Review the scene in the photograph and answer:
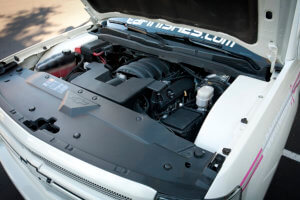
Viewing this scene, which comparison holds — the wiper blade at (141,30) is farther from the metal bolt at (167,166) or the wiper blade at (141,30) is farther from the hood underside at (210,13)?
the metal bolt at (167,166)

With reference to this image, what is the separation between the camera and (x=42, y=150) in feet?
4.96

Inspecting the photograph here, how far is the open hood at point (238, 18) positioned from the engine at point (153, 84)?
34 cm

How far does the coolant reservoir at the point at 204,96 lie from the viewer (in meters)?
1.81

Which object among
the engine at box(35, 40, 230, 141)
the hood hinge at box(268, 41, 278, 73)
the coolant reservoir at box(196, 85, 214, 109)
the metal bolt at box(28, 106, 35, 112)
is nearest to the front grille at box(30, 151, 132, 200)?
the metal bolt at box(28, 106, 35, 112)

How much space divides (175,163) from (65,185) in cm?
63

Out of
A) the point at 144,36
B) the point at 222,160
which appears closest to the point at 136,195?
the point at 222,160

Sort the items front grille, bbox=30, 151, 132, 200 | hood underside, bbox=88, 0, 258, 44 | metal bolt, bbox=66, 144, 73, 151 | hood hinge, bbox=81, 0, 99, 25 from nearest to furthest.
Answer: front grille, bbox=30, 151, 132, 200, metal bolt, bbox=66, 144, 73, 151, hood underside, bbox=88, 0, 258, 44, hood hinge, bbox=81, 0, 99, 25

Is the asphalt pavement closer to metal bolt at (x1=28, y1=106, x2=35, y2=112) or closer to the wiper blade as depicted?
metal bolt at (x1=28, y1=106, x2=35, y2=112)

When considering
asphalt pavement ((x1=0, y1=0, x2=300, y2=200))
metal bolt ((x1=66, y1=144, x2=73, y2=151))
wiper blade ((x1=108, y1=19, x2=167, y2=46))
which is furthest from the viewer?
asphalt pavement ((x1=0, y1=0, x2=300, y2=200))

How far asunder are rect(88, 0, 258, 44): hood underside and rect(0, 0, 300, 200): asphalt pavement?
145 centimetres

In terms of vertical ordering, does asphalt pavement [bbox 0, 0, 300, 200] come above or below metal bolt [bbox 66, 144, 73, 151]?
below

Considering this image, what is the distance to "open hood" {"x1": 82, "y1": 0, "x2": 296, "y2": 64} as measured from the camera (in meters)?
1.59

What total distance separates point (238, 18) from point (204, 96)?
551mm

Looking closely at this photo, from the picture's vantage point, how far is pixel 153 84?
195 centimetres
